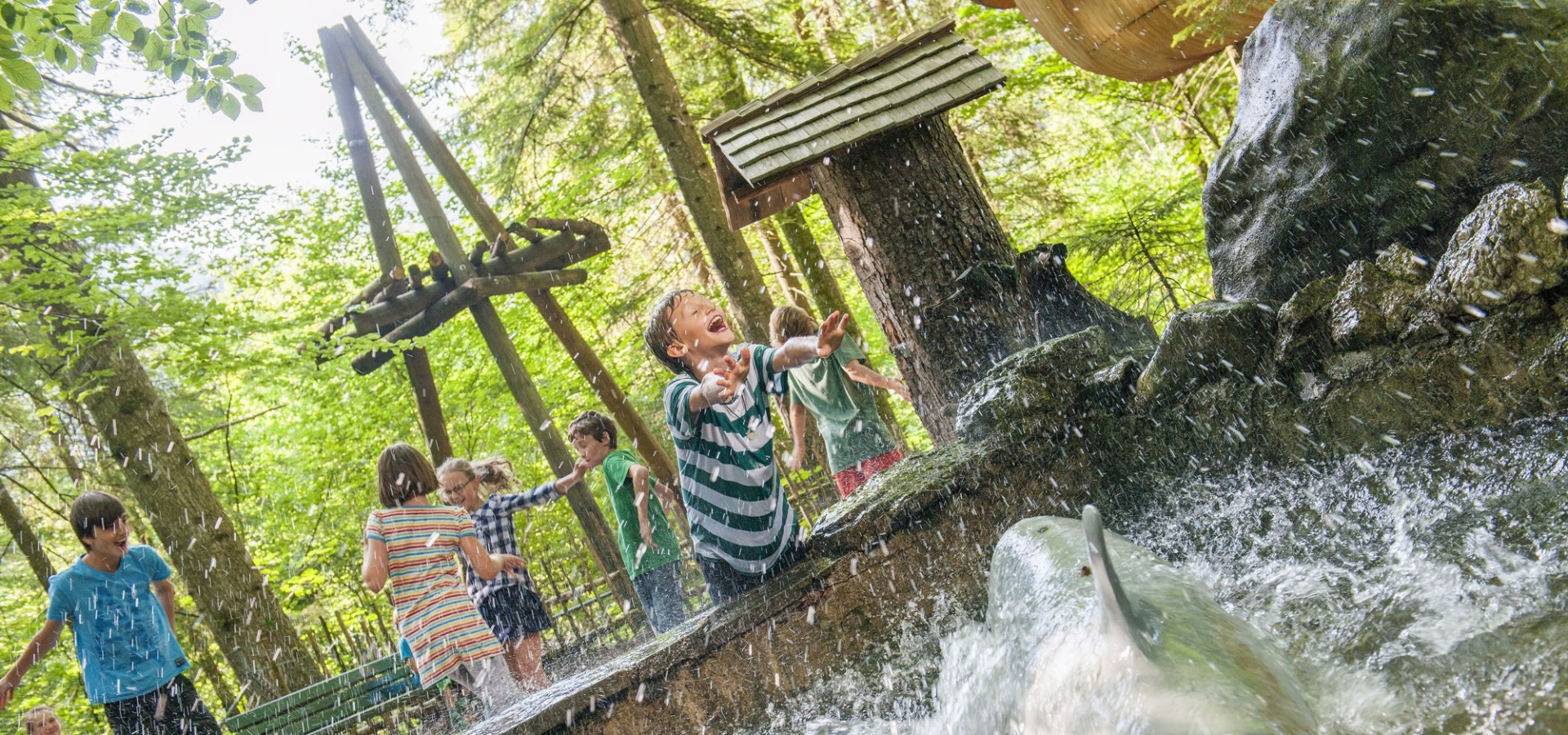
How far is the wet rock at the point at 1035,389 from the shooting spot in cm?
446

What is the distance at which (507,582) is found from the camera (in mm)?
6043

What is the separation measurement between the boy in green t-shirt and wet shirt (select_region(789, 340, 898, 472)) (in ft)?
3.98

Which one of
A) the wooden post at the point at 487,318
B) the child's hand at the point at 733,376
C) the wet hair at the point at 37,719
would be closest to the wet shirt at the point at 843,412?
the child's hand at the point at 733,376

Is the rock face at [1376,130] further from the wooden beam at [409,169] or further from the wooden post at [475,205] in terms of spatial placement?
the wooden beam at [409,169]

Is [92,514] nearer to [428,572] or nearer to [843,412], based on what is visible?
[428,572]

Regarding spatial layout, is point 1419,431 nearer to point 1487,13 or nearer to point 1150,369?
point 1150,369

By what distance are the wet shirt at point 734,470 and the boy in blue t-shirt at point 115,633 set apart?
3.60 metres

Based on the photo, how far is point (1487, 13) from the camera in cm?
372

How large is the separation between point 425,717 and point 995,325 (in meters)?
5.99

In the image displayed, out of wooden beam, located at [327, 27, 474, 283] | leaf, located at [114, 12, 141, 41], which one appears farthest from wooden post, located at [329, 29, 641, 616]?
leaf, located at [114, 12, 141, 41]

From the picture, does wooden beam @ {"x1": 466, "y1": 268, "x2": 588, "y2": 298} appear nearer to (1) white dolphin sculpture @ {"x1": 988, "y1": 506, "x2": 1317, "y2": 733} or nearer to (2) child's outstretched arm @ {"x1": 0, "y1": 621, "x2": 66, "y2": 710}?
(2) child's outstretched arm @ {"x1": 0, "y1": 621, "x2": 66, "y2": 710}

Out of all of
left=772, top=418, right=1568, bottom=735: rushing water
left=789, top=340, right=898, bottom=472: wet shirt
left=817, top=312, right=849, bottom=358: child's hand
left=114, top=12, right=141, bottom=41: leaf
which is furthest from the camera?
left=789, top=340, right=898, bottom=472: wet shirt

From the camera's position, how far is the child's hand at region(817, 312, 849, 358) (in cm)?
340

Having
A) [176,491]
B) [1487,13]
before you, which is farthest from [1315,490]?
[176,491]
